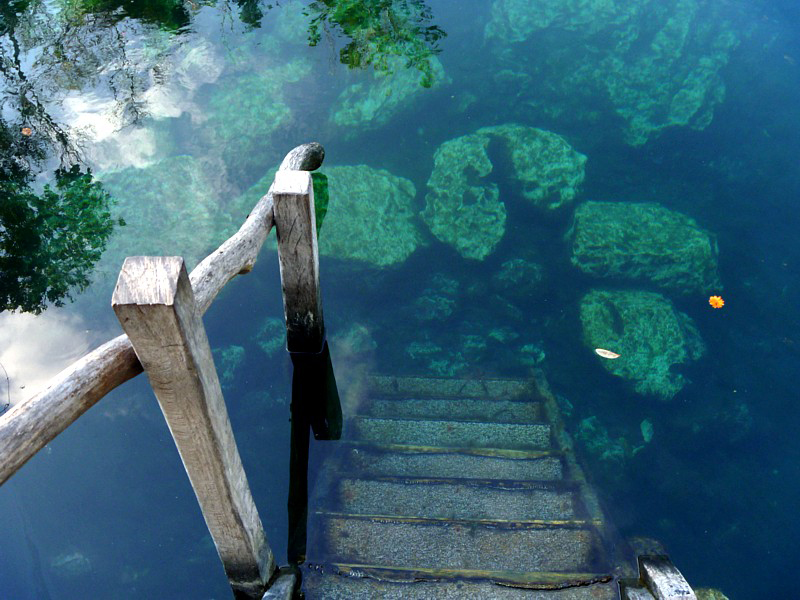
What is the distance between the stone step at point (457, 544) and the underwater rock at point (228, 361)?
154cm

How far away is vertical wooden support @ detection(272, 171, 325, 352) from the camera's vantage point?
304 centimetres

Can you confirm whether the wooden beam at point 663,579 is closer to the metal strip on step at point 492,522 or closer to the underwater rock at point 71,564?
the metal strip on step at point 492,522

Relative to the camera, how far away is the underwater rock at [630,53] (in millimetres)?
6434

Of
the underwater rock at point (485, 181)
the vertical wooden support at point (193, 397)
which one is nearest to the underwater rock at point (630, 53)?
the underwater rock at point (485, 181)

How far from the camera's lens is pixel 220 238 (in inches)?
198

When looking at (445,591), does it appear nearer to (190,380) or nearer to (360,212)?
(190,380)

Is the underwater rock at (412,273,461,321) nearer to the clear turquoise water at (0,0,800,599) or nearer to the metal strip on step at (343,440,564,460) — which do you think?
the clear turquoise water at (0,0,800,599)

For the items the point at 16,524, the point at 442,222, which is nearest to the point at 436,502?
the point at 16,524

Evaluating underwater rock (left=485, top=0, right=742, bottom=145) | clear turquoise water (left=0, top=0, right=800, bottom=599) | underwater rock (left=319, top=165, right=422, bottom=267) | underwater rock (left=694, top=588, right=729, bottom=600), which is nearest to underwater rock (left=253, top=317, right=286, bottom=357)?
clear turquoise water (left=0, top=0, right=800, bottom=599)

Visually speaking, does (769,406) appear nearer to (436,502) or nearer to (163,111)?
(436,502)

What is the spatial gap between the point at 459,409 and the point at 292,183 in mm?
1852

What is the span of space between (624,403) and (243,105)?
5.00 metres

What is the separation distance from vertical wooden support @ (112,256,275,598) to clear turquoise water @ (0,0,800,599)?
0.60 meters

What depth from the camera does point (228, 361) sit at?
13.8 ft
